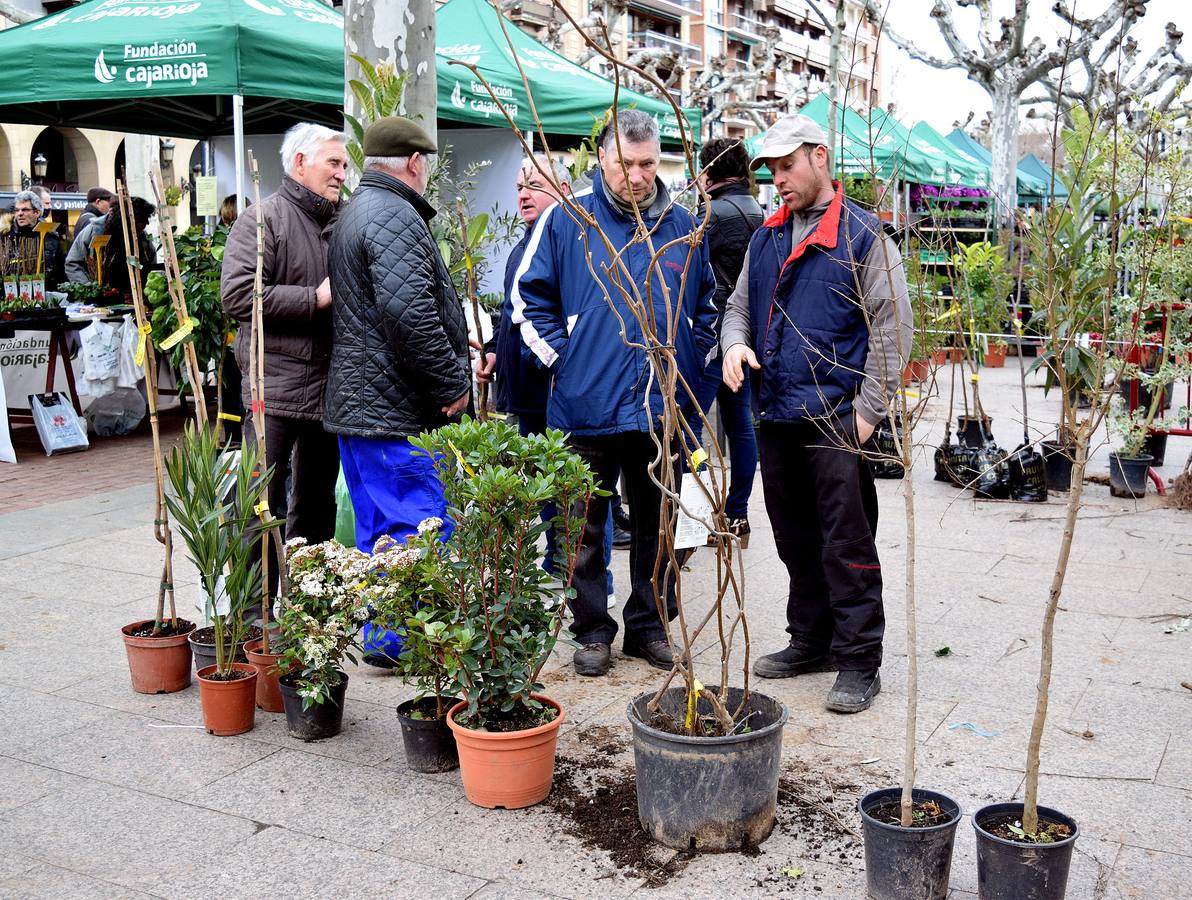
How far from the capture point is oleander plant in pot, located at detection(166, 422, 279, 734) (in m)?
4.11

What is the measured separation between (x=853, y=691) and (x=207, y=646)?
2288mm

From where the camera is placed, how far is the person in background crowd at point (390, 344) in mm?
4426

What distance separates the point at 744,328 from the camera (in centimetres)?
458

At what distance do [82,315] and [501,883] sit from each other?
8458 mm

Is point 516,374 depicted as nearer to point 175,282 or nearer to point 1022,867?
point 175,282

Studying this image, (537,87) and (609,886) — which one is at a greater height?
(537,87)

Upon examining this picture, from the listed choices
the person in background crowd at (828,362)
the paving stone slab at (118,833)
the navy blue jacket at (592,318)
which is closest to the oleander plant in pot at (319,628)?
the paving stone slab at (118,833)

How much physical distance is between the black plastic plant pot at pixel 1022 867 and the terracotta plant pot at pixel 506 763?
1244mm

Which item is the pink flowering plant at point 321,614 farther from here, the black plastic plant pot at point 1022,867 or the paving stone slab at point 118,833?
the black plastic plant pot at point 1022,867

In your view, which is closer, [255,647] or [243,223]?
[255,647]

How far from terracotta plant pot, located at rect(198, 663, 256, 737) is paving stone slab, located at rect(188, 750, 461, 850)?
25 cm

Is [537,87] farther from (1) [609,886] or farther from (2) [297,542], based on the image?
(1) [609,886]

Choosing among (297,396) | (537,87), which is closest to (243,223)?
(297,396)

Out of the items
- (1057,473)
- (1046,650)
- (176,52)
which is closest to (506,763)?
(1046,650)
